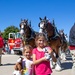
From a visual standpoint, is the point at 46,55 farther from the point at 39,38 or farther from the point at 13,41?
the point at 13,41

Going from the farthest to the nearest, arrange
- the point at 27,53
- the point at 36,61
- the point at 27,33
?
the point at 27,33 → the point at 27,53 → the point at 36,61

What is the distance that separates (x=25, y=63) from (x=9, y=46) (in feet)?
90.2

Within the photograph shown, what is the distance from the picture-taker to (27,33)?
15.7 metres

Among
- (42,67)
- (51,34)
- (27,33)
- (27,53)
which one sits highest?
(27,33)

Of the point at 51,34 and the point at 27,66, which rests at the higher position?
the point at 51,34

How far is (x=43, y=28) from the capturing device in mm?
12836

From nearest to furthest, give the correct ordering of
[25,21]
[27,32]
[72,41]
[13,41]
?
1. [72,41]
2. [27,32]
3. [25,21]
4. [13,41]

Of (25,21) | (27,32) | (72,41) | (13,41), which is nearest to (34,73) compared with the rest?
(72,41)

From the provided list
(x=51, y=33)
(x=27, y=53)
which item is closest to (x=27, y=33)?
(x=51, y=33)

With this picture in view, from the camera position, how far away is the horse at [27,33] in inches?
594

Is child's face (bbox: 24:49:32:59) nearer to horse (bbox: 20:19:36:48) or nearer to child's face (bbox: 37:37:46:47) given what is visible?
child's face (bbox: 37:37:46:47)

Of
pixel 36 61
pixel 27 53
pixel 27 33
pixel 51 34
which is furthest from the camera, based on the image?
pixel 27 33

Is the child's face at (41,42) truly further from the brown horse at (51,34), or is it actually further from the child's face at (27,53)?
the brown horse at (51,34)

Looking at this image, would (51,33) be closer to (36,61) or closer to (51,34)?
(51,34)
